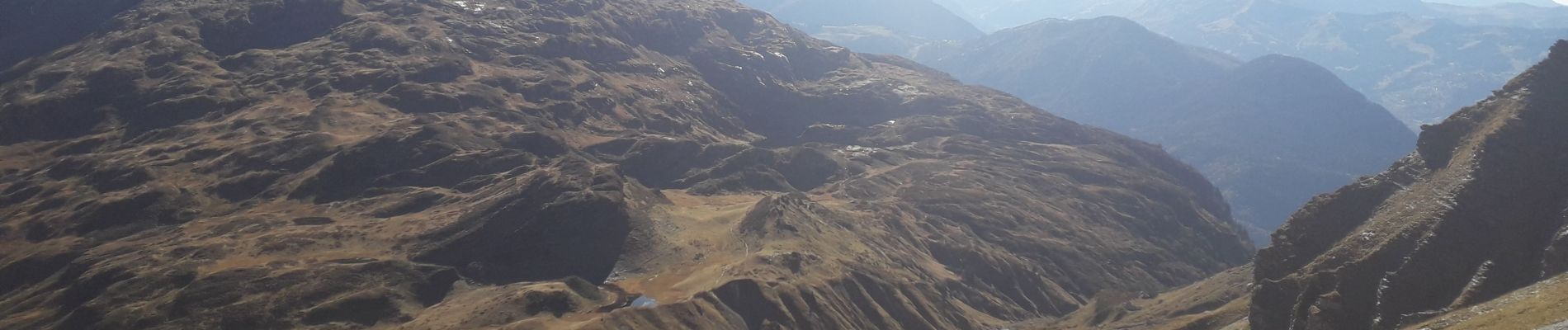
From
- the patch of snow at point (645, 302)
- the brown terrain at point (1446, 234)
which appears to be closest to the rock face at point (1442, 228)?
the brown terrain at point (1446, 234)

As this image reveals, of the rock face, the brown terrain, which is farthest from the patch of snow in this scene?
the rock face

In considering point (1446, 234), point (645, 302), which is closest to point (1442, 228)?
point (1446, 234)

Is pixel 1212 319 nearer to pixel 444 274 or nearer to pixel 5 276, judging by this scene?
pixel 444 274

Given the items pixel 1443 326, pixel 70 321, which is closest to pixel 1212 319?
pixel 1443 326

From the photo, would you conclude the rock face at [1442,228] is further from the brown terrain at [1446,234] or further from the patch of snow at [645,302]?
the patch of snow at [645,302]

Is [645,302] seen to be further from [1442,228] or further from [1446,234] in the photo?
[1446,234]

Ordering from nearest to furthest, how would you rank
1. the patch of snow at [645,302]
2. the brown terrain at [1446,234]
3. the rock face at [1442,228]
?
the brown terrain at [1446,234] → the rock face at [1442,228] → the patch of snow at [645,302]
